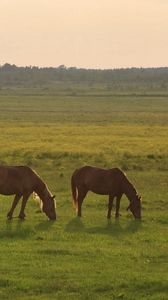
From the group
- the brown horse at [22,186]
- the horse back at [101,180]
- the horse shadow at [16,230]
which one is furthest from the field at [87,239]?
the horse back at [101,180]

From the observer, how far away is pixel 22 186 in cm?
1798

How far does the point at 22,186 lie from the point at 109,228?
257 cm

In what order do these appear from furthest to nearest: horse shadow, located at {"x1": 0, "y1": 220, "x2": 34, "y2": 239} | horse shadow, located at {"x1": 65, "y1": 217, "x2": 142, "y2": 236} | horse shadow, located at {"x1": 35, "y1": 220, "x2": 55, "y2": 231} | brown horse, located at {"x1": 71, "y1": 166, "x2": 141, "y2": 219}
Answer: brown horse, located at {"x1": 71, "y1": 166, "x2": 141, "y2": 219}
horse shadow, located at {"x1": 35, "y1": 220, "x2": 55, "y2": 231}
horse shadow, located at {"x1": 65, "y1": 217, "x2": 142, "y2": 236}
horse shadow, located at {"x1": 0, "y1": 220, "x2": 34, "y2": 239}

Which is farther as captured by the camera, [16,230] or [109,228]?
[109,228]

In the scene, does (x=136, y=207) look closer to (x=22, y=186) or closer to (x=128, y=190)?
(x=128, y=190)

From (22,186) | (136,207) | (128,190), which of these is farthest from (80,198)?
(22,186)

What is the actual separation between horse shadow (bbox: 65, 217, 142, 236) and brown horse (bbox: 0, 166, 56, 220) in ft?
2.60

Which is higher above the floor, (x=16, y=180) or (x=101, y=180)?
(x=16, y=180)

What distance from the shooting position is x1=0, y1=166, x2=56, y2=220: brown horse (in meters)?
17.7

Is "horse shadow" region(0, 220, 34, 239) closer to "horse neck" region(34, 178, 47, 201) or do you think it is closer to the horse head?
"horse neck" region(34, 178, 47, 201)

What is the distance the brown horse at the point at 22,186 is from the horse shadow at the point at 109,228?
794 millimetres

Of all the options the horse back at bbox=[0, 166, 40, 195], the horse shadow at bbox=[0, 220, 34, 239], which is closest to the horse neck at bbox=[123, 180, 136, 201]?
the horse back at bbox=[0, 166, 40, 195]

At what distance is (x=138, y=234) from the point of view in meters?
16.3

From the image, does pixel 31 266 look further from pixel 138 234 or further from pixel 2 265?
pixel 138 234
